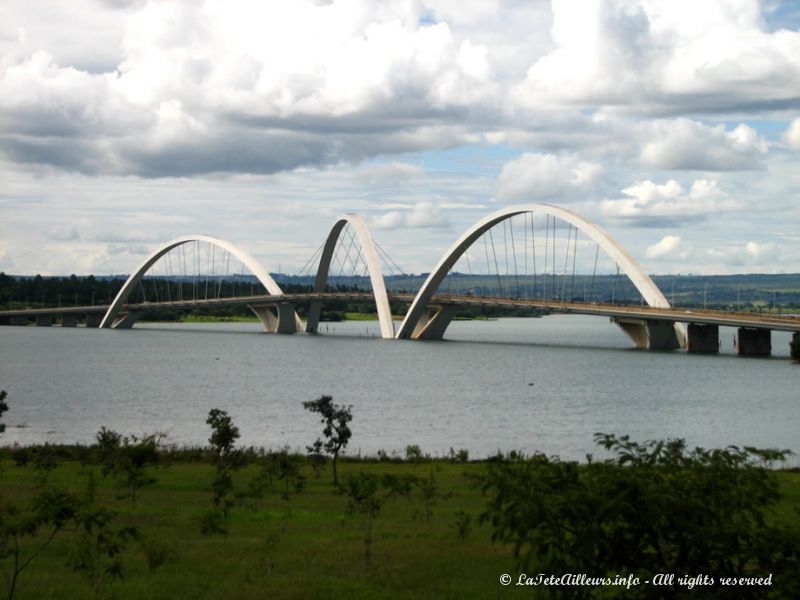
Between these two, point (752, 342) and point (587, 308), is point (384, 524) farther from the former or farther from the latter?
point (752, 342)

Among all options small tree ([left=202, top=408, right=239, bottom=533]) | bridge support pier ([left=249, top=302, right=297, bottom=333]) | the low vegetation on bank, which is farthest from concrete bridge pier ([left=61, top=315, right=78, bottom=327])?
small tree ([left=202, top=408, right=239, bottom=533])

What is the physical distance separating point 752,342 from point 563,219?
1557 cm

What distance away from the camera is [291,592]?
11953 millimetres

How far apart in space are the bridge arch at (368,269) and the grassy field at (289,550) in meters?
70.1

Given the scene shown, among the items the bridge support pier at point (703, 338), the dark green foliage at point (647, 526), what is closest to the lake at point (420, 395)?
the bridge support pier at point (703, 338)

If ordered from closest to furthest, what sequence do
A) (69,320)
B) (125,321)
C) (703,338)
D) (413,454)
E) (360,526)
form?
(360,526) < (413,454) < (703,338) < (125,321) < (69,320)

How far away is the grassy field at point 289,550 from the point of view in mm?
12094

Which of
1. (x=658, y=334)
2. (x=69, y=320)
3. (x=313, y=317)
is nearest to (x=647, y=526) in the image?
(x=658, y=334)

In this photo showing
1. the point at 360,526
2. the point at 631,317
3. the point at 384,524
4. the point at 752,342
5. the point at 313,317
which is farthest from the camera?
the point at 313,317

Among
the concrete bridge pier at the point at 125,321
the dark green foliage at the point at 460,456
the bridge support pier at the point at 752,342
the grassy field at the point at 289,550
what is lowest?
the dark green foliage at the point at 460,456

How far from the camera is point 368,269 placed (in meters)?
91.6

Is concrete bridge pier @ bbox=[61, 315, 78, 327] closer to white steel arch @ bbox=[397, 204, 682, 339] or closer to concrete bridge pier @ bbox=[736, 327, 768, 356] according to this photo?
white steel arch @ bbox=[397, 204, 682, 339]

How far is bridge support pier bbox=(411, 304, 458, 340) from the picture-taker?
3649 inches

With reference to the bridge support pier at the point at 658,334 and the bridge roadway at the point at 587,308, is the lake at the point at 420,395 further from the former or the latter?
the bridge roadway at the point at 587,308
